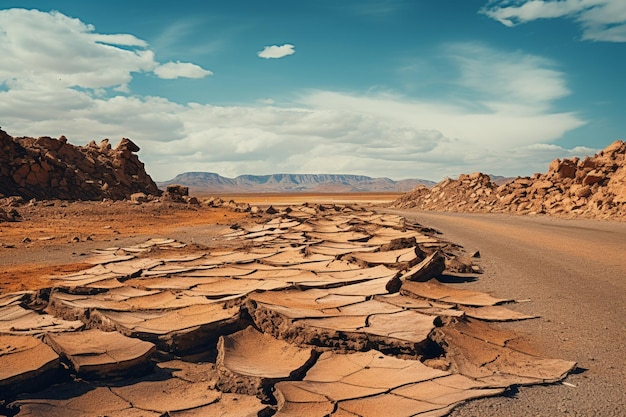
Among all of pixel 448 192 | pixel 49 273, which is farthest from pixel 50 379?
pixel 448 192

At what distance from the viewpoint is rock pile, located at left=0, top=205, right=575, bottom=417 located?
9.19ft

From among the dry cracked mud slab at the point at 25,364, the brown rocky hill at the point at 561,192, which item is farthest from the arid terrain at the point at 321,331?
the brown rocky hill at the point at 561,192

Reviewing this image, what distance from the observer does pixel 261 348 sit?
11.8 feet

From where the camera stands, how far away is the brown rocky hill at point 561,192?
18.0 metres

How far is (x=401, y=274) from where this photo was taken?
18.6 feet

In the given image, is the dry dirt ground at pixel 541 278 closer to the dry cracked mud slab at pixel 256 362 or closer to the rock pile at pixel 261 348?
the rock pile at pixel 261 348

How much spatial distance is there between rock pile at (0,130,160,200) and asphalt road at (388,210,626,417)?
20.6 m

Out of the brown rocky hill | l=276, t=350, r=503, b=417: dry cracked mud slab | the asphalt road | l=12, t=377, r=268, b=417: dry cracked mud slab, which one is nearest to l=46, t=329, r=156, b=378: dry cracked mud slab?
l=12, t=377, r=268, b=417: dry cracked mud slab

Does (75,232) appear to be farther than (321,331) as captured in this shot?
Yes

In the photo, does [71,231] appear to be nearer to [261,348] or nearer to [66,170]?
[66,170]

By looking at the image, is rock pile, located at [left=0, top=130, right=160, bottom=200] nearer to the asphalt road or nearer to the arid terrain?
the arid terrain

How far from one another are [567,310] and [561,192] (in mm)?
18381

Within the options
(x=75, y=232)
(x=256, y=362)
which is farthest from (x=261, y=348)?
(x=75, y=232)

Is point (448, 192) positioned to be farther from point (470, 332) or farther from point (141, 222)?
point (470, 332)
